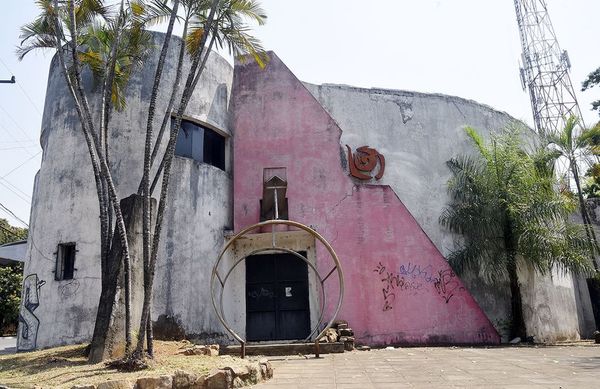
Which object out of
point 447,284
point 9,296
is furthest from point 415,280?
point 9,296

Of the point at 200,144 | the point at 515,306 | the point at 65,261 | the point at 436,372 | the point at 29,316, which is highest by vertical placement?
the point at 200,144

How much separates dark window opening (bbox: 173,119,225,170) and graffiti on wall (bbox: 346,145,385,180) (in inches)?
162

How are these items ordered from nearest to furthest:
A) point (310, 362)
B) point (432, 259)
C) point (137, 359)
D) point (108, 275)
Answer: point (137, 359) → point (108, 275) → point (310, 362) → point (432, 259)

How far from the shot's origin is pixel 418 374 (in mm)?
6895

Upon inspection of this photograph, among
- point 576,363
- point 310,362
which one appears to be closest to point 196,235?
point 310,362

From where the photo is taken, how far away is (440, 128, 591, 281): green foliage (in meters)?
14.1

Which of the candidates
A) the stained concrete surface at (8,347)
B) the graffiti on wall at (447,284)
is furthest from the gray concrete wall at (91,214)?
the graffiti on wall at (447,284)

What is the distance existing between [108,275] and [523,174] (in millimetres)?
12640

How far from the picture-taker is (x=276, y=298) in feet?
45.2

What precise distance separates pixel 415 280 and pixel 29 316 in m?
10.4

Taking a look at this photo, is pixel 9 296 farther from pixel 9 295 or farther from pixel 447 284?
pixel 447 284

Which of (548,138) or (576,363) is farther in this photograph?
(548,138)

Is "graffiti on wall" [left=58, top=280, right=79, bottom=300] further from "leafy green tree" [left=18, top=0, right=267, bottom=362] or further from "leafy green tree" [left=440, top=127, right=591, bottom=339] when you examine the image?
"leafy green tree" [left=440, top=127, right=591, bottom=339]

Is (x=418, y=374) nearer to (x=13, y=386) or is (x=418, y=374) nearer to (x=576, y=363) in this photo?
(x=576, y=363)
